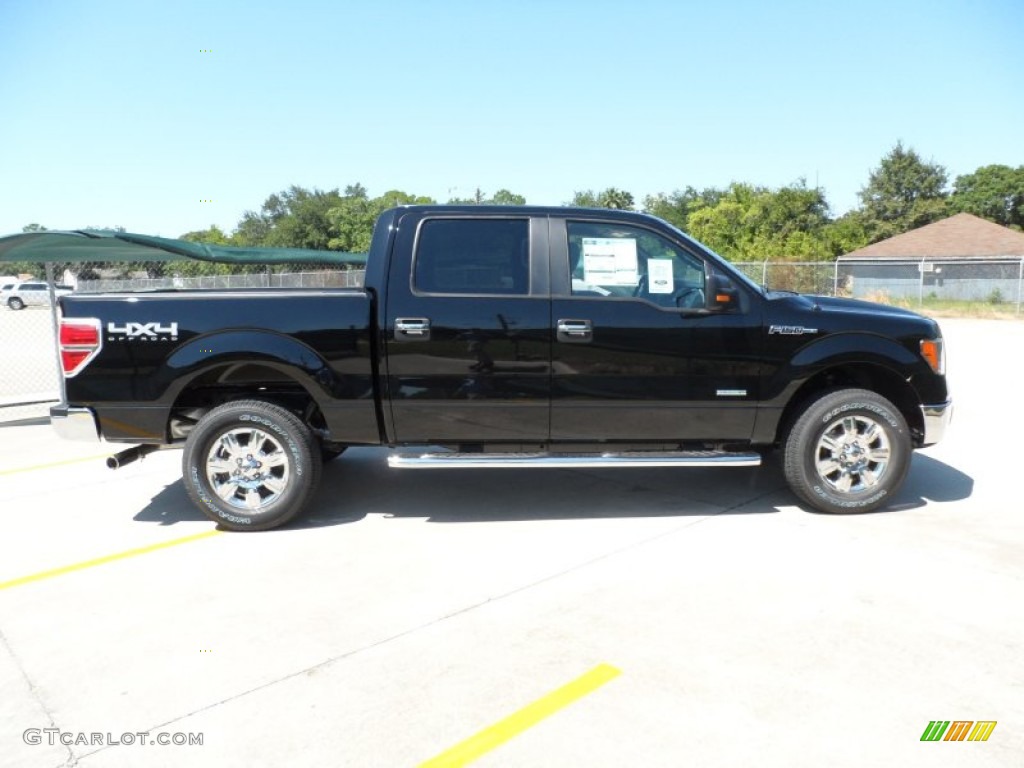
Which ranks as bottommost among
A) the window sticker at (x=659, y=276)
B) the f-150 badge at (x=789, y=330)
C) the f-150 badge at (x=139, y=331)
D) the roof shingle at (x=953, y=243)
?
the f-150 badge at (x=789, y=330)

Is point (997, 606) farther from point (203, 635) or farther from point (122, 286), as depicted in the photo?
point (122, 286)

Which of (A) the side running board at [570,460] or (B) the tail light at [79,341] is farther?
(A) the side running board at [570,460]

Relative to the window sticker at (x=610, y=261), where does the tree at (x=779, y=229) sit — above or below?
above

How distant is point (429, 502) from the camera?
570 centimetres

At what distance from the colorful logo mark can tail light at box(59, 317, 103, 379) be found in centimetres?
481

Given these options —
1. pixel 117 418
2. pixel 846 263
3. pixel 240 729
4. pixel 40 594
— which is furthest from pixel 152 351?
pixel 846 263

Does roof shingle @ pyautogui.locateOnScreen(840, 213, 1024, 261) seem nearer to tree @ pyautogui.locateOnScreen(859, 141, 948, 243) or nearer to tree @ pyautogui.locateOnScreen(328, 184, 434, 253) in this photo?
tree @ pyautogui.locateOnScreen(859, 141, 948, 243)

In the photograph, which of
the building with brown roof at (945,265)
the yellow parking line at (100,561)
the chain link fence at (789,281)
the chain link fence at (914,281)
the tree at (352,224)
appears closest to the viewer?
the yellow parking line at (100,561)

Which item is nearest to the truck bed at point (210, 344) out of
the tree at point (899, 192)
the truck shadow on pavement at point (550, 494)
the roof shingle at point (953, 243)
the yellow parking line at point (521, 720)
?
the truck shadow on pavement at point (550, 494)

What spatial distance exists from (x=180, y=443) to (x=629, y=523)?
308 cm

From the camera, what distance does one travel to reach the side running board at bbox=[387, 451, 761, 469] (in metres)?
4.93

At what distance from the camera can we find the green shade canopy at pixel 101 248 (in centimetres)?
894

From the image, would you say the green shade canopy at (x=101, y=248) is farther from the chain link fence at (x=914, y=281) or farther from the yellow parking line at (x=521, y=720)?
the chain link fence at (x=914, y=281)

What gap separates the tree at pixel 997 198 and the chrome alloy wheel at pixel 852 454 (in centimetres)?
6726
